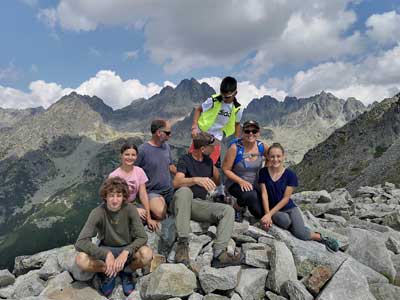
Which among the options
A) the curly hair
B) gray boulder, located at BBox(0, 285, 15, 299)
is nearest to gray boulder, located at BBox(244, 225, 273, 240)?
the curly hair

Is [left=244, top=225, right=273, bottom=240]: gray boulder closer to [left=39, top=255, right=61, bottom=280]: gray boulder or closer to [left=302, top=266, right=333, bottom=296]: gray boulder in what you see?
[left=302, top=266, right=333, bottom=296]: gray boulder

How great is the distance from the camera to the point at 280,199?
1109cm

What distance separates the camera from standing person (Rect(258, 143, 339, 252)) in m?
10.8

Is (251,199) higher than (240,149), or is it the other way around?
(240,149)

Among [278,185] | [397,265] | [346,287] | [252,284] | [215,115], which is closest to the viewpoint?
[346,287]

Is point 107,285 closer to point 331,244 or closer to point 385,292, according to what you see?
point 331,244

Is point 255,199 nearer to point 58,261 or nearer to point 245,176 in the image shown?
point 245,176

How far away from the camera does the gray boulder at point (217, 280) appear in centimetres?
831

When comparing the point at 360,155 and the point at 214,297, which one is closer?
the point at 214,297

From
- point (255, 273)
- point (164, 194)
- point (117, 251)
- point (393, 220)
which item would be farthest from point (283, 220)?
point (393, 220)

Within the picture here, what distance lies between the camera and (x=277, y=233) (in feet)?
34.1

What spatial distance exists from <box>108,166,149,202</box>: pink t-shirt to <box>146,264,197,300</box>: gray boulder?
10.6ft

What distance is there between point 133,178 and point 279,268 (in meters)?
Answer: 5.57

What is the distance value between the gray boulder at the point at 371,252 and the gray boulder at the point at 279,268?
11.0 feet
